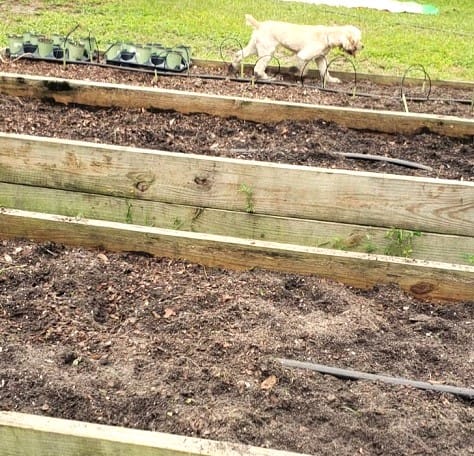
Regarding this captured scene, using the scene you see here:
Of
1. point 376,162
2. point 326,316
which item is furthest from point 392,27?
point 326,316

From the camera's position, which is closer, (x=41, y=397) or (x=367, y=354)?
(x=41, y=397)

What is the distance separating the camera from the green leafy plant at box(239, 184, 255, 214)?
140 inches

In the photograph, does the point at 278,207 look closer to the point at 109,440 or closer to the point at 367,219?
the point at 367,219

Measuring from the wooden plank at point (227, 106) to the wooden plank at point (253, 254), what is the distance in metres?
2.08

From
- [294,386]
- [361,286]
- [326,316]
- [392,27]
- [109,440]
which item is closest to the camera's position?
[109,440]

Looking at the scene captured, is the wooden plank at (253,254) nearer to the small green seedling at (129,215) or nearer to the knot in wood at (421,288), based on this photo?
the knot in wood at (421,288)

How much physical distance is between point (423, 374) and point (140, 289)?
1318 millimetres

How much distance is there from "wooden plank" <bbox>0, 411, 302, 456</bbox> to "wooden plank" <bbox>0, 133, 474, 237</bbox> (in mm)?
1912

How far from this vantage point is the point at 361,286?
308cm

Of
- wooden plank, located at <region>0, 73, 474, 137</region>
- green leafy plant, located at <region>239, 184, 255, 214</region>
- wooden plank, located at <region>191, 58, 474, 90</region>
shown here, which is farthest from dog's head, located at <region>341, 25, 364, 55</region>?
green leafy plant, located at <region>239, 184, 255, 214</region>

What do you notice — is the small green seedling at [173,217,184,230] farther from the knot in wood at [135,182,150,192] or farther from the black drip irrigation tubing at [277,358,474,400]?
the black drip irrigation tubing at [277,358,474,400]

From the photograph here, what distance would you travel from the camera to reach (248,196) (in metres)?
3.58

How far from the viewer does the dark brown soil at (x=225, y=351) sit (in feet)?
7.36

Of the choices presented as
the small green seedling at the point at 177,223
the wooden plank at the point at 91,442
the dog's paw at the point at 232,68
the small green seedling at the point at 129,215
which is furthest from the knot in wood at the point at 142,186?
the dog's paw at the point at 232,68
